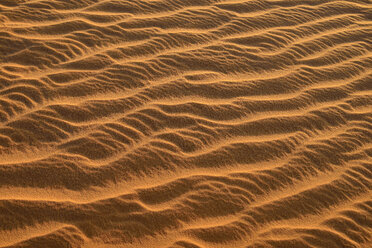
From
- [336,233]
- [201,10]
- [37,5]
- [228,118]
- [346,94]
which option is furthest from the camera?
[201,10]

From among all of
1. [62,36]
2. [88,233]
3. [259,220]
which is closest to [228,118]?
[259,220]

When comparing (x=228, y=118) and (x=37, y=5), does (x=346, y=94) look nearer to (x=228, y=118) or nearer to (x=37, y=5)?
(x=228, y=118)

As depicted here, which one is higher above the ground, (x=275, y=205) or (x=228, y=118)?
(x=228, y=118)

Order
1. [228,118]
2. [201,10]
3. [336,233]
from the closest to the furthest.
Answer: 1. [336,233]
2. [228,118]
3. [201,10]

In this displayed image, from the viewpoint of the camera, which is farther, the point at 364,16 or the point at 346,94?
the point at 364,16

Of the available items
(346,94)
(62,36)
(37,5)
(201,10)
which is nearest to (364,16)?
(346,94)

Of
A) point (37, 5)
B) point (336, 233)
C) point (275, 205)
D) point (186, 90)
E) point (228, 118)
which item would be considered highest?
point (37, 5)
